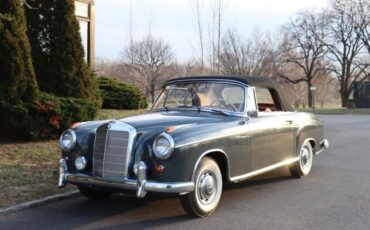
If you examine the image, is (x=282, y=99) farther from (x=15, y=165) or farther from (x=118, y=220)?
(x=15, y=165)

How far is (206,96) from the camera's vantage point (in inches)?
290

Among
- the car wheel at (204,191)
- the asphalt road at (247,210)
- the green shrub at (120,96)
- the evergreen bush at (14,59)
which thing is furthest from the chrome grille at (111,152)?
the green shrub at (120,96)

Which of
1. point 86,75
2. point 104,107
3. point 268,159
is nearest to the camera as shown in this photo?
point 268,159

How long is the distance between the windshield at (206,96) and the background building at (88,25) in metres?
10.4

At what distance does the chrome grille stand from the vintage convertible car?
12 millimetres

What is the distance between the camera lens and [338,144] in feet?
47.1

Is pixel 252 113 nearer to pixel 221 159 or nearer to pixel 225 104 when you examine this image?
pixel 225 104

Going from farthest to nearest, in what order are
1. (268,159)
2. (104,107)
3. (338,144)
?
(104,107) < (338,144) < (268,159)

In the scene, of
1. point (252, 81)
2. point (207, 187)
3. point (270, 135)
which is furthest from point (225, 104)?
point (207, 187)

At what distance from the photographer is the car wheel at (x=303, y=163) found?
28.1 feet

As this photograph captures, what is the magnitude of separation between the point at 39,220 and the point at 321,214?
3.43 metres

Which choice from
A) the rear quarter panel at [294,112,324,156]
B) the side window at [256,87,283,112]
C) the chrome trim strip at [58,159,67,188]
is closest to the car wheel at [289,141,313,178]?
the rear quarter panel at [294,112,324,156]

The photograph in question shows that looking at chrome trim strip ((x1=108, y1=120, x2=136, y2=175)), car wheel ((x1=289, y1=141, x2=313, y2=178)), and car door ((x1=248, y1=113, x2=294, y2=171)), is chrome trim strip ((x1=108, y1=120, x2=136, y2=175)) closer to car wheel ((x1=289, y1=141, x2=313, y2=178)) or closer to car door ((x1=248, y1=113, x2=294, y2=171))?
car door ((x1=248, y1=113, x2=294, y2=171))

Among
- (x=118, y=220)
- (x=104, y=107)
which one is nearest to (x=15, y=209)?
(x=118, y=220)
